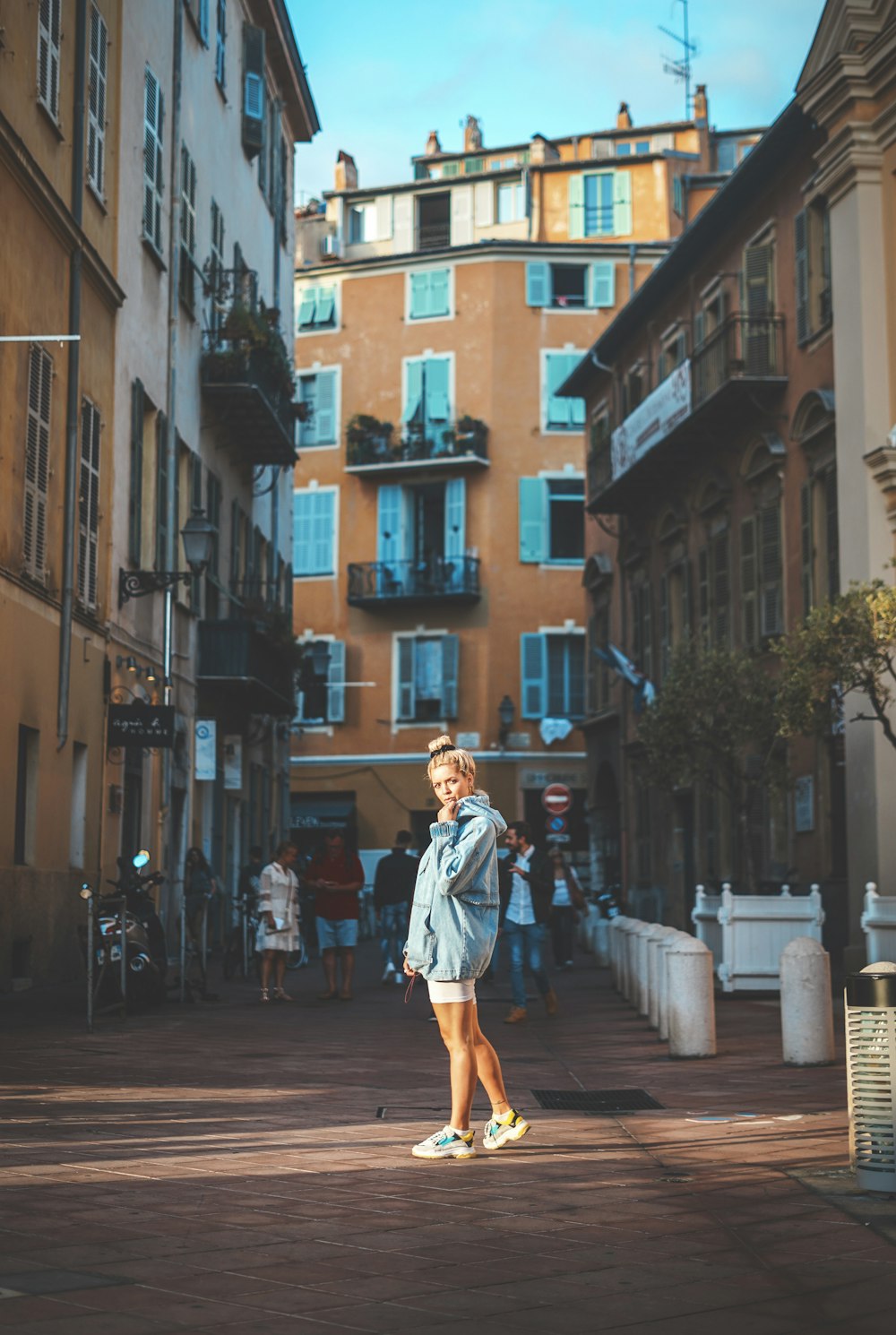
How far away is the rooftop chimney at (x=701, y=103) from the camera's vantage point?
2005 inches

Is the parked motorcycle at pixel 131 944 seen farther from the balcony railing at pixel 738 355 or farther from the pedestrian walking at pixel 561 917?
the balcony railing at pixel 738 355

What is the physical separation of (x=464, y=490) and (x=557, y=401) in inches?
133

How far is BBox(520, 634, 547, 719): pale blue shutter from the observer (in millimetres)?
47531

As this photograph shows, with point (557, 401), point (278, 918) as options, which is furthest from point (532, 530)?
point (278, 918)

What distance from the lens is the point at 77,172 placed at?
775 inches

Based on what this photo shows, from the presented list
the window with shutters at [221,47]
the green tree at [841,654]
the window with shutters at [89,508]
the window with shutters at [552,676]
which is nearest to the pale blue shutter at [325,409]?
the window with shutters at [552,676]

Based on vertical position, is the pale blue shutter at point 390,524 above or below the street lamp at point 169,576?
above

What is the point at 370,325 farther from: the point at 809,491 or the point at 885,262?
the point at 885,262

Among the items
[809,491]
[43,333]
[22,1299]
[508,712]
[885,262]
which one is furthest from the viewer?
[508,712]

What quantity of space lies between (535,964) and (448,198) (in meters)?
37.9

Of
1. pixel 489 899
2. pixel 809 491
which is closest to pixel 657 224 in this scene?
pixel 809 491

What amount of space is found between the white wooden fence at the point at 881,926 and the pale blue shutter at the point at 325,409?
114ft

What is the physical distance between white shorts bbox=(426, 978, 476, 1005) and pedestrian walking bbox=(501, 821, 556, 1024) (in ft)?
28.0

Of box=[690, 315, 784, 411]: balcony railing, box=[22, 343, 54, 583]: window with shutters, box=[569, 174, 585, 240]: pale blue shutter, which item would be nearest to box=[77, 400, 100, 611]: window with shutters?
box=[22, 343, 54, 583]: window with shutters
